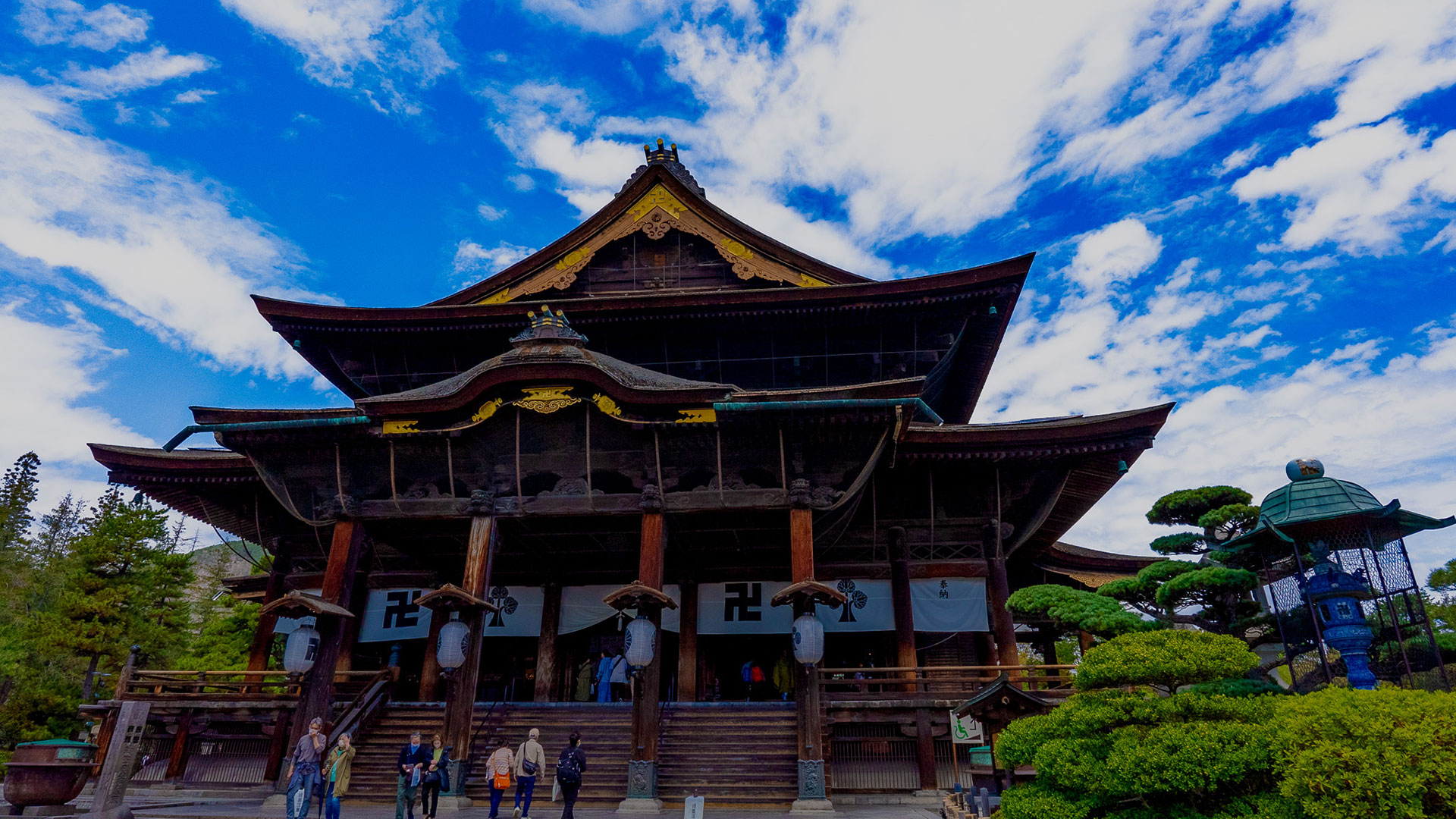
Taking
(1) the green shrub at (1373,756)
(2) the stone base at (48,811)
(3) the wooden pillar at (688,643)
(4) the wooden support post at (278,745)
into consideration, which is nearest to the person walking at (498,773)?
(2) the stone base at (48,811)

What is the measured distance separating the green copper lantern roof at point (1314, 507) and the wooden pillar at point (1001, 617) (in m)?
6.77

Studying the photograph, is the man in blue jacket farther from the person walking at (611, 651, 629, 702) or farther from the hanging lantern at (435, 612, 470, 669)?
the person walking at (611, 651, 629, 702)

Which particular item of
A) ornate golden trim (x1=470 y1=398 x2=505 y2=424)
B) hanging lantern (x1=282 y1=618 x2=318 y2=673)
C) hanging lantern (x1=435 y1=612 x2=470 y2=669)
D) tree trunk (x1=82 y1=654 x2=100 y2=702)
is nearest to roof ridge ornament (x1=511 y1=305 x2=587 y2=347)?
ornate golden trim (x1=470 y1=398 x2=505 y2=424)

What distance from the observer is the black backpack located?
33.8 ft

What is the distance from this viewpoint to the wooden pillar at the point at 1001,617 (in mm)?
17172

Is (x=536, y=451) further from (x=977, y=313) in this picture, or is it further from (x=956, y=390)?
(x=956, y=390)

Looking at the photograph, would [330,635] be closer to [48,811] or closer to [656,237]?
[48,811]

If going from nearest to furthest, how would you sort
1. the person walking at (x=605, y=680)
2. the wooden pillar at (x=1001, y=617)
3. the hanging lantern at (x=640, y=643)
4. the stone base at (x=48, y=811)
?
the stone base at (x=48, y=811) < the hanging lantern at (x=640, y=643) < the wooden pillar at (x=1001, y=617) < the person walking at (x=605, y=680)

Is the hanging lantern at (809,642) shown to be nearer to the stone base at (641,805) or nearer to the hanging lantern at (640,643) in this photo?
the hanging lantern at (640,643)

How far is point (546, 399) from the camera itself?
1473 centimetres

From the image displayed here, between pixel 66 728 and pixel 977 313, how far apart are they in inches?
1255

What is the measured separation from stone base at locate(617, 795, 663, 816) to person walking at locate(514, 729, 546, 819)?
67.5 inches

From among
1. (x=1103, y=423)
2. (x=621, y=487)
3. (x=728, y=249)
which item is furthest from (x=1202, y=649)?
(x=728, y=249)

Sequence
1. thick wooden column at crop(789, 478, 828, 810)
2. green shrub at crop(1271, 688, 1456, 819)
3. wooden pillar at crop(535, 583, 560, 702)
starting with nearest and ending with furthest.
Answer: green shrub at crop(1271, 688, 1456, 819) < thick wooden column at crop(789, 478, 828, 810) < wooden pillar at crop(535, 583, 560, 702)
